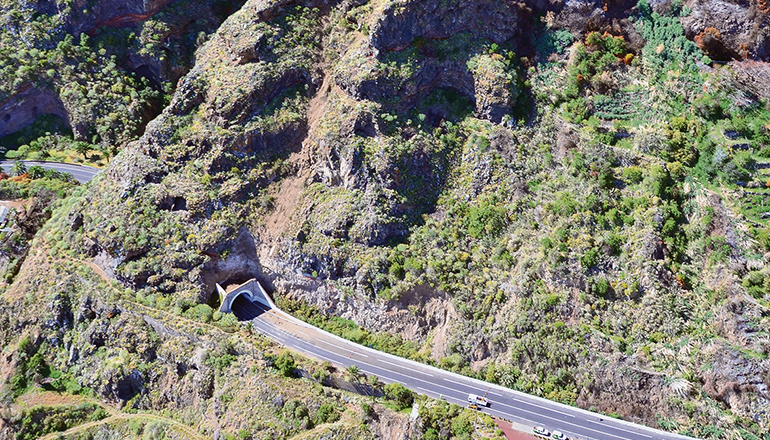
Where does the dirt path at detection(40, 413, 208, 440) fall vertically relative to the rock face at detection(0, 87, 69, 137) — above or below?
below

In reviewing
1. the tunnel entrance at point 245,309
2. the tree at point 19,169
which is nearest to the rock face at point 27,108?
the tree at point 19,169

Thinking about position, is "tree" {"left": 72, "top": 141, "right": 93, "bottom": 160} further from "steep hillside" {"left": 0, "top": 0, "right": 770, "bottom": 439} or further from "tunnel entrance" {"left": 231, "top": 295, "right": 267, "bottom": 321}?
"tunnel entrance" {"left": 231, "top": 295, "right": 267, "bottom": 321}

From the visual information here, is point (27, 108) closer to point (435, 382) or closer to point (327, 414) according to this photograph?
point (327, 414)

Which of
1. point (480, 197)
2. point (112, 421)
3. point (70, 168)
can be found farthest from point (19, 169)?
point (480, 197)

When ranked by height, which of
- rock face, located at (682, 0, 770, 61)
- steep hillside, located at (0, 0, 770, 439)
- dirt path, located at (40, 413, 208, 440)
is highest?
rock face, located at (682, 0, 770, 61)

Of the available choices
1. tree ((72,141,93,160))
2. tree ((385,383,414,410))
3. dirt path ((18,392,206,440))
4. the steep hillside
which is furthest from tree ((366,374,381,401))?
tree ((72,141,93,160))

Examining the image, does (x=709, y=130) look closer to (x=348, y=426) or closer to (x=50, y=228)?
(x=348, y=426)

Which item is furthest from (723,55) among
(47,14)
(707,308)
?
(47,14)
